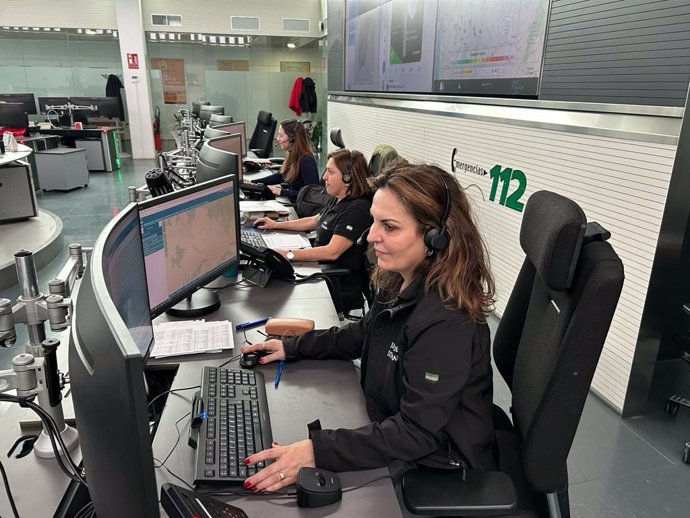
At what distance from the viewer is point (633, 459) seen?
2.07 metres

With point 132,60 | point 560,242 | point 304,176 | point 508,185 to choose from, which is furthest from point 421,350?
point 132,60

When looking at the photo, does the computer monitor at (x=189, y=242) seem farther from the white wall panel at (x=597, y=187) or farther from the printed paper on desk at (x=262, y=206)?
the white wall panel at (x=597, y=187)

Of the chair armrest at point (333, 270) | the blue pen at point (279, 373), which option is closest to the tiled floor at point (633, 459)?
the chair armrest at point (333, 270)

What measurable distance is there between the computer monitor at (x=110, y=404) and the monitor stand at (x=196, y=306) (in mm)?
1068

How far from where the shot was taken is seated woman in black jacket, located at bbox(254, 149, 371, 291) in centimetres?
262

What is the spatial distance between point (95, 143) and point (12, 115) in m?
1.60

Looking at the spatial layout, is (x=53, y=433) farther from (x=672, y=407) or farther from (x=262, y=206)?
(x=262, y=206)

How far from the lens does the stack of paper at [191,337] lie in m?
1.54

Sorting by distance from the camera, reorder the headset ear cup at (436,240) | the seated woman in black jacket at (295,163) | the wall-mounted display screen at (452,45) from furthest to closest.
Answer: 1. the seated woman in black jacket at (295,163)
2. the wall-mounted display screen at (452,45)
3. the headset ear cup at (436,240)

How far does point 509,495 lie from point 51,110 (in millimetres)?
9809

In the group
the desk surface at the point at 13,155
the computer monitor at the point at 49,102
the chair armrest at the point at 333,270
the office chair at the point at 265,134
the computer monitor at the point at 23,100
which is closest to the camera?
the chair armrest at the point at 333,270

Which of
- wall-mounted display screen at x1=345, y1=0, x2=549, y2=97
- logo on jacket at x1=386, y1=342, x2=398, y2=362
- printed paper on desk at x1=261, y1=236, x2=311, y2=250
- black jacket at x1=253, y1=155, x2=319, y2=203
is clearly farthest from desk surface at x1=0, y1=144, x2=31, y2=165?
logo on jacket at x1=386, y1=342, x2=398, y2=362

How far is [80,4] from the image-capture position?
958cm

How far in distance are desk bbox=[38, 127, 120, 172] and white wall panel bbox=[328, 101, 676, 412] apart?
6951 mm
